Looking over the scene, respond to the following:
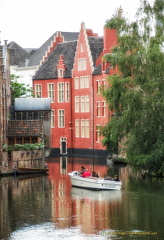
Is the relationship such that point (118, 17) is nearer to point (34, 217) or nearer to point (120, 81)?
point (120, 81)

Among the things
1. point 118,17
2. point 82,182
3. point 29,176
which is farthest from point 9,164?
→ point 118,17

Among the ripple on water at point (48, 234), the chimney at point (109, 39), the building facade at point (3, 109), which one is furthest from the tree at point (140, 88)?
the chimney at point (109, 39)

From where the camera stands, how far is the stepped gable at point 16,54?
452 ft

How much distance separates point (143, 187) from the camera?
64.2 m

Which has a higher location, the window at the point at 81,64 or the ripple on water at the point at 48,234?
the window at the point at 81,64

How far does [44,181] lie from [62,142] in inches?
1648

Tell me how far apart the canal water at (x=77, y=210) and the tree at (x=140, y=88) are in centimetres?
266

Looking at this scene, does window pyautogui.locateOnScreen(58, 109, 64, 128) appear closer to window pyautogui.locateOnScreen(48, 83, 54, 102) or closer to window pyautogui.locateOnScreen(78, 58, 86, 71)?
window pyautogui.locateOnScreen(48, 83, 54, 102)

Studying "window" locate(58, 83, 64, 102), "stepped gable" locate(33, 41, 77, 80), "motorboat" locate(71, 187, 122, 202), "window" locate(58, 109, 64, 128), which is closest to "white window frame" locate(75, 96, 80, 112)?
"window" locate(58, 83, 64, 102)

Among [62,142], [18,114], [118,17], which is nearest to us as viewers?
[118,17]

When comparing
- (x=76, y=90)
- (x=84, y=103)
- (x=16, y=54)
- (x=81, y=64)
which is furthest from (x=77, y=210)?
(x=16, y=54)

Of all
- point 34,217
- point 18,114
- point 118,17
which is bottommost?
point 34,217

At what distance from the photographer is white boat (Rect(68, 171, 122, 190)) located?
205ft

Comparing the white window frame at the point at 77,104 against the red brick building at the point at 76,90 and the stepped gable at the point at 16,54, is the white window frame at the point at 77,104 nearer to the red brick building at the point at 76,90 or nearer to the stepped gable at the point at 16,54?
the red brick building at the point at 76,90
